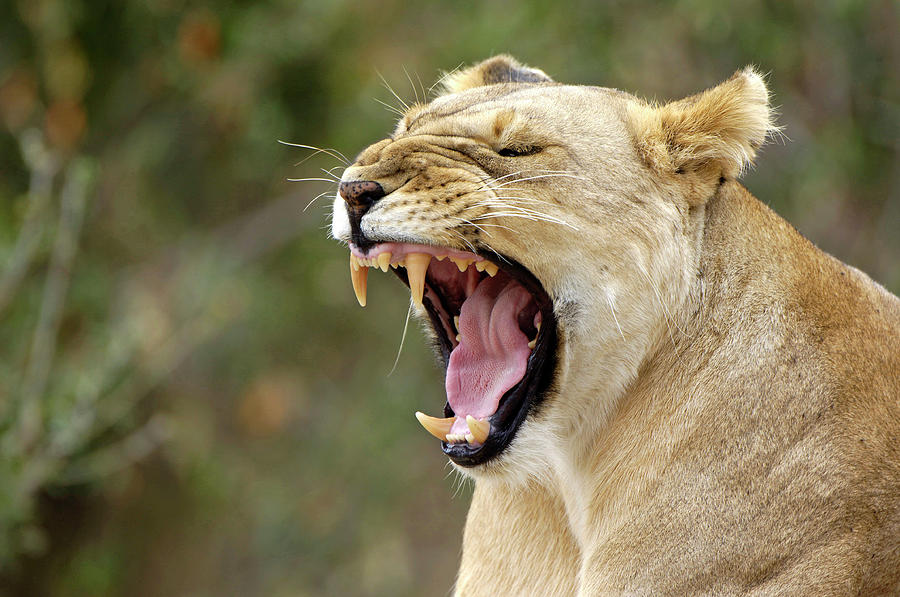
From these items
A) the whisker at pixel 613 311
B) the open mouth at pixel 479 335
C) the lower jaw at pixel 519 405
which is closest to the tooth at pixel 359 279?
the open mouth at pixel 479 335

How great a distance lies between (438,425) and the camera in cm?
266

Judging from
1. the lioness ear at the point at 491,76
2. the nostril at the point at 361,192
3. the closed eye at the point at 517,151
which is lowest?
the nostril at the point at 361,192

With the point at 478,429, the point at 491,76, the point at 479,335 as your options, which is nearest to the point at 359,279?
the point at 479,335

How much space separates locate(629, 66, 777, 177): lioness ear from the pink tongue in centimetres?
46

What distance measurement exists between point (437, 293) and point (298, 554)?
608 centimetres

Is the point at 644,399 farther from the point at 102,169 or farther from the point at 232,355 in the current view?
the point at 232,355

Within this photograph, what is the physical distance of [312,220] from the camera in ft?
28.9

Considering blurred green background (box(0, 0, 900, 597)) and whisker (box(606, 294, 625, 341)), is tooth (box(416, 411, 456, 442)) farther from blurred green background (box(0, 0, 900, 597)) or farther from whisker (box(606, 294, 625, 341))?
blurred green background (box(0, 0, 900, 597))

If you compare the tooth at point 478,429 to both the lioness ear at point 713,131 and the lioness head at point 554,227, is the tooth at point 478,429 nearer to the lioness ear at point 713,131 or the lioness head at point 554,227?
the lioness head at point 554,227

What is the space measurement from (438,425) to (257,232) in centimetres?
633

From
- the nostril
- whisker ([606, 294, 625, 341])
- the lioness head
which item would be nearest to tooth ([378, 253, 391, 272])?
the lioness head

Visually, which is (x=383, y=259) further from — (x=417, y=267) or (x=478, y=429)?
(x=478, y=429)

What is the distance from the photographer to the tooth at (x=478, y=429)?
2.61 metres

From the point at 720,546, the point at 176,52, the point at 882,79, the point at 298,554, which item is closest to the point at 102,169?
the point at 176,52
